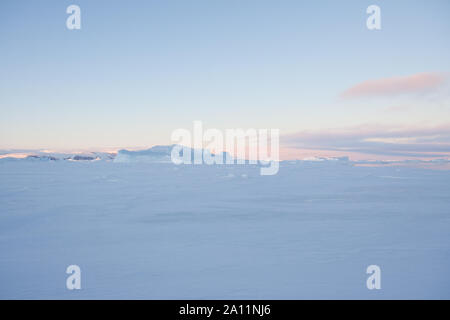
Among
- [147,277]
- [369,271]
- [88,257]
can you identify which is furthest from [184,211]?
[369,271]

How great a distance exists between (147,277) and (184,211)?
144 inches

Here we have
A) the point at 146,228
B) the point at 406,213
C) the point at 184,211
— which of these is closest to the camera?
the point at 146,228

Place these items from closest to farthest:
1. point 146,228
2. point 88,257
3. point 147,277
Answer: point 147,277
point 88,257
point 146,228
